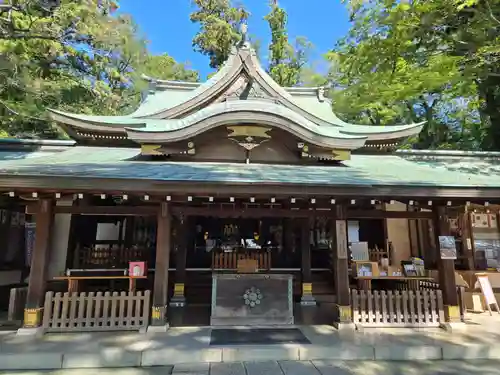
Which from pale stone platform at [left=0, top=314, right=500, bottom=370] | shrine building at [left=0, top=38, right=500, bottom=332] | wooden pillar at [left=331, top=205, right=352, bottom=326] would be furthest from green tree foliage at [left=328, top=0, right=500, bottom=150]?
pale stone platform at [left=0, top=314, right=500, bottom=370]

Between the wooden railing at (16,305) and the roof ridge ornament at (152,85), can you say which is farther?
the roof ridge ornament at (152,85)

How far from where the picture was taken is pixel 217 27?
23.8m

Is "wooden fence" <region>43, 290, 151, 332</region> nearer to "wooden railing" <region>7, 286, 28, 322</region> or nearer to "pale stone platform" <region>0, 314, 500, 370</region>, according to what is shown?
"pale stone platform" <region>0, 314, 500, 370</region>

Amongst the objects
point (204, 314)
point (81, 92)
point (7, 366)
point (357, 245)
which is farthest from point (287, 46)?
point (7, 366)

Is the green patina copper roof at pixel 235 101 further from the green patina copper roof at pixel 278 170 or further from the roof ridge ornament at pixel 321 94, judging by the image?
the roof ridge ornament at pixel 321 94

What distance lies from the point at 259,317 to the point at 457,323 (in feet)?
13.6

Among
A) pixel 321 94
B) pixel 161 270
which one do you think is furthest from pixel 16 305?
pixel 321 94

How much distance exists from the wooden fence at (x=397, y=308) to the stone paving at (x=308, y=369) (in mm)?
1513

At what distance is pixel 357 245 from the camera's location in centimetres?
793

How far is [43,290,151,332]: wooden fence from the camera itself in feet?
20.6

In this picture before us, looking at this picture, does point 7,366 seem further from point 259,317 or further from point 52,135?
point 52,135

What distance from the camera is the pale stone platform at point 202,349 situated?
5.11 meters

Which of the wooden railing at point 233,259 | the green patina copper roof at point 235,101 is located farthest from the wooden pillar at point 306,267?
the green patina copper roof at point 235,101

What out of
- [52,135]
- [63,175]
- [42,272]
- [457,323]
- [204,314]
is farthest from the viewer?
[52,135]
